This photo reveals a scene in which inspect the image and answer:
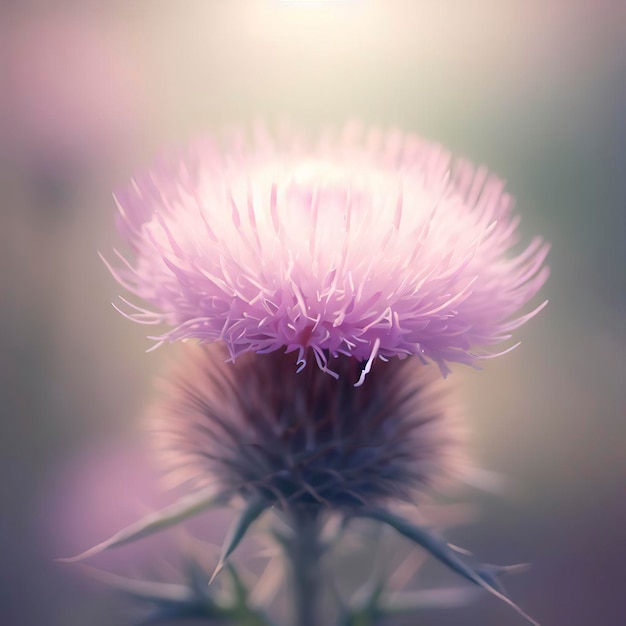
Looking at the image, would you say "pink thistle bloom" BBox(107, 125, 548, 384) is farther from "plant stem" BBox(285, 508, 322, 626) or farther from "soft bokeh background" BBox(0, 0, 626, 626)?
"soft bokeh background" BBox(0, 0, 626, 626)

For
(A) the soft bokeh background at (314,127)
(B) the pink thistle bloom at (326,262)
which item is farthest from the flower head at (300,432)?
(A) the soft bokeh background at (314,127)

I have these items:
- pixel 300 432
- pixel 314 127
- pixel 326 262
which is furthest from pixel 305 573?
pixel 314 127

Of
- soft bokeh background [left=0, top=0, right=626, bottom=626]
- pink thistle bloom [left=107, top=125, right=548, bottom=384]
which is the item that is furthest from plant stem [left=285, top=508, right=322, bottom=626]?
soft bokeh background [left=0, top=0, right=626, bottom=626]

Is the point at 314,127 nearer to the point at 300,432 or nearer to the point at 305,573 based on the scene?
the point at 300,432

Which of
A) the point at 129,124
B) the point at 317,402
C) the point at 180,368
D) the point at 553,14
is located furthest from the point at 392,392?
the point at 553,14

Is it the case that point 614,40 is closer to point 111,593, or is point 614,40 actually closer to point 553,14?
point 553,14

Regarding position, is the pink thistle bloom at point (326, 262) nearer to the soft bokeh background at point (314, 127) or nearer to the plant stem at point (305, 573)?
the plant stem at point (305, 573)
